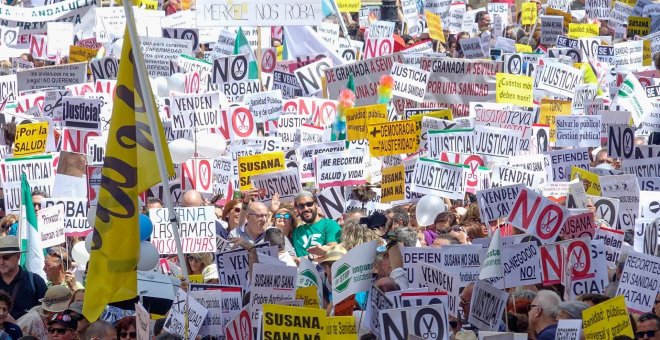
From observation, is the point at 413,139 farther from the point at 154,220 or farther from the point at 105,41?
the point at 105,41

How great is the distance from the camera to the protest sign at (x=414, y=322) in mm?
9406

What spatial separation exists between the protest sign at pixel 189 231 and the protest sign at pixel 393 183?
2371 mm

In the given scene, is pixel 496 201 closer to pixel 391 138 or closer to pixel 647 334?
pixel 391 138

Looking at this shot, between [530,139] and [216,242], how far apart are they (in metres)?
4.06

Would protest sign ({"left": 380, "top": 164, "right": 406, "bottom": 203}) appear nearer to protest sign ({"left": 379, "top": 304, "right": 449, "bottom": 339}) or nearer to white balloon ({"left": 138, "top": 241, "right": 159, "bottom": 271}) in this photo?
white balloon ({"left": 138, "top": 241, "right": 159, "bottom": 271})

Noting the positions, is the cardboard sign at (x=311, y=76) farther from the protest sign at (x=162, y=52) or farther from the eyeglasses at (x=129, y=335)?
the eyeglasses at (x=129, y=335)

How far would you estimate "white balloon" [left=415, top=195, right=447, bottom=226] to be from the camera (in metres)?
14.5

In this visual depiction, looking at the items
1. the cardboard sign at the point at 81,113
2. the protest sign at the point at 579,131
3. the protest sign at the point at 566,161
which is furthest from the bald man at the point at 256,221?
the protest sign at the point at 579,131

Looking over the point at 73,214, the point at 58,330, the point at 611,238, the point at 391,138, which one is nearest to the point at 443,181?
A: the point at 391,138

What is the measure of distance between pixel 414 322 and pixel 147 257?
1927mm

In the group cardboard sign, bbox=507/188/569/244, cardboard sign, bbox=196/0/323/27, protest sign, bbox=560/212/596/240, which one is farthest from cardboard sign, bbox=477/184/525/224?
cardboard sign, bbox=196/0/323/27

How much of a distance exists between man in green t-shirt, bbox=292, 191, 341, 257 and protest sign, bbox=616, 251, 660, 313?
2815 millimetres

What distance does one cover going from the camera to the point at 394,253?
11547 mm

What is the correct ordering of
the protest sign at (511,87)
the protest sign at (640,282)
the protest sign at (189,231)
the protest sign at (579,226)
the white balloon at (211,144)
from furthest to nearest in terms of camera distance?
the protest sign at (511,87), the white balloon at (211,144), the protest sign at (189,231), the protest sign at (579,226), the protest sign at (640,282)
